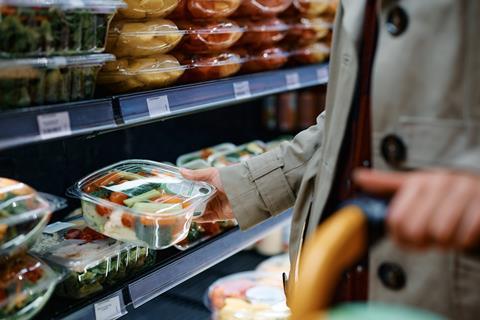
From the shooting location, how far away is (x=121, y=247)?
161cm

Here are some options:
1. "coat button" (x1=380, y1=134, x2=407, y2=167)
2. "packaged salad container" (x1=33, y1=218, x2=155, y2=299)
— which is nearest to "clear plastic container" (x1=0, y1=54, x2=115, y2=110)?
"packaged salad container" (x1=33, y1=218, x2=155, y2=299)

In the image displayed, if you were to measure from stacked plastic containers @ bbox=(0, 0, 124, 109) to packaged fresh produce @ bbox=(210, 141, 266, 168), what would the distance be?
842mm

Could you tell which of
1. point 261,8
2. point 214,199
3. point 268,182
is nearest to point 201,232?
point 214,199

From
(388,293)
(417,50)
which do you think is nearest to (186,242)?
(388,293)

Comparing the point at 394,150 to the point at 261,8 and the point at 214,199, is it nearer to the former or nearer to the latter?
the point at 214,199

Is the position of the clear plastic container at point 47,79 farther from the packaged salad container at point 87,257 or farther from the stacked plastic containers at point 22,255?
the packaged salad container at point 87,257

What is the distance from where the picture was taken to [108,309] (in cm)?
147

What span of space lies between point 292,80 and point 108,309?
44.3 inches

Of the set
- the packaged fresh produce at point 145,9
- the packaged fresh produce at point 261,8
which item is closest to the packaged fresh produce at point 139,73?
the packaged fresh produce at point 145,9

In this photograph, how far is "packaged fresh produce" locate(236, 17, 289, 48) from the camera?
2160mm

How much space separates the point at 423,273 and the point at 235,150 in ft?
4.38

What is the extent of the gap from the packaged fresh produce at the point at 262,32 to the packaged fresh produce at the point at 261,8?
0.02 metres

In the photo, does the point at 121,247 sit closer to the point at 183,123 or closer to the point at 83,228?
the point at 83,228

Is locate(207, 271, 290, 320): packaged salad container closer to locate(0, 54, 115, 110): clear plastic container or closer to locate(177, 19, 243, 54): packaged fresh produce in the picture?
locate(177, 19, 243, 54): packaged fresh produce
